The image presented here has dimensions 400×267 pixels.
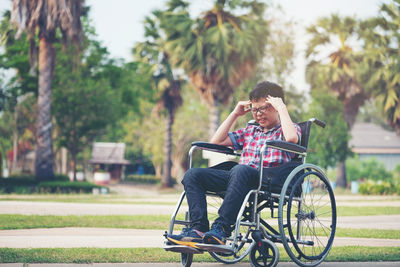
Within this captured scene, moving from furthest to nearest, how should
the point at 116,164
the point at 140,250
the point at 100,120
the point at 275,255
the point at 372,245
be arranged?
1. the point at 116,164
2. the point at 100,120
3. the point at 372,245
4. the point at 140,250
5. the point at 275,255

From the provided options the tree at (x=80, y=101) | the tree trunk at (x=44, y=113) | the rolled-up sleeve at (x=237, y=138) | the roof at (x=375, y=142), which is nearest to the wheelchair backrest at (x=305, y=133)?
the rolled-up sleeve at (x=237, y=138)

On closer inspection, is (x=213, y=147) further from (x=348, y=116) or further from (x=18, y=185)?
(x=348, y=116)

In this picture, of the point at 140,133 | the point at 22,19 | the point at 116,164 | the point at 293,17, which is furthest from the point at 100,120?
the point at 116,164

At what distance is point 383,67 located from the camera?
103 ft

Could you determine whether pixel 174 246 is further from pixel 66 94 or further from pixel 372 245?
pixel 66 94

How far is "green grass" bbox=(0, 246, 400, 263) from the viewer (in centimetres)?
449

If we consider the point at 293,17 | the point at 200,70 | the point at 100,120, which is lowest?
the point at 100,120

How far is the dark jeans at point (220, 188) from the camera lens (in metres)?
4.01

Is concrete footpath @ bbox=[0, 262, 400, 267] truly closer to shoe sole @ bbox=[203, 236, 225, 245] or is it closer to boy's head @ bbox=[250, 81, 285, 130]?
shoe sole @ bbox=[203, 236, 225, 245]

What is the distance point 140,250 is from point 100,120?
85.8 ft

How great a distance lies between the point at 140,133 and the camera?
5522cm

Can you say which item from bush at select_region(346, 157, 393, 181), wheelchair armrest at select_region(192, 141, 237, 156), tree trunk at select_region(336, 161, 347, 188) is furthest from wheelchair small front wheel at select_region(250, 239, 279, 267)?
bush at select_region(346, 157, 393, 181)

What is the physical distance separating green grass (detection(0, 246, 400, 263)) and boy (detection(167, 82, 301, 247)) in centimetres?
78

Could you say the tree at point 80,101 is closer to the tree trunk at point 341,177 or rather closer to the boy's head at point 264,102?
the tree trunk at point 341,177
